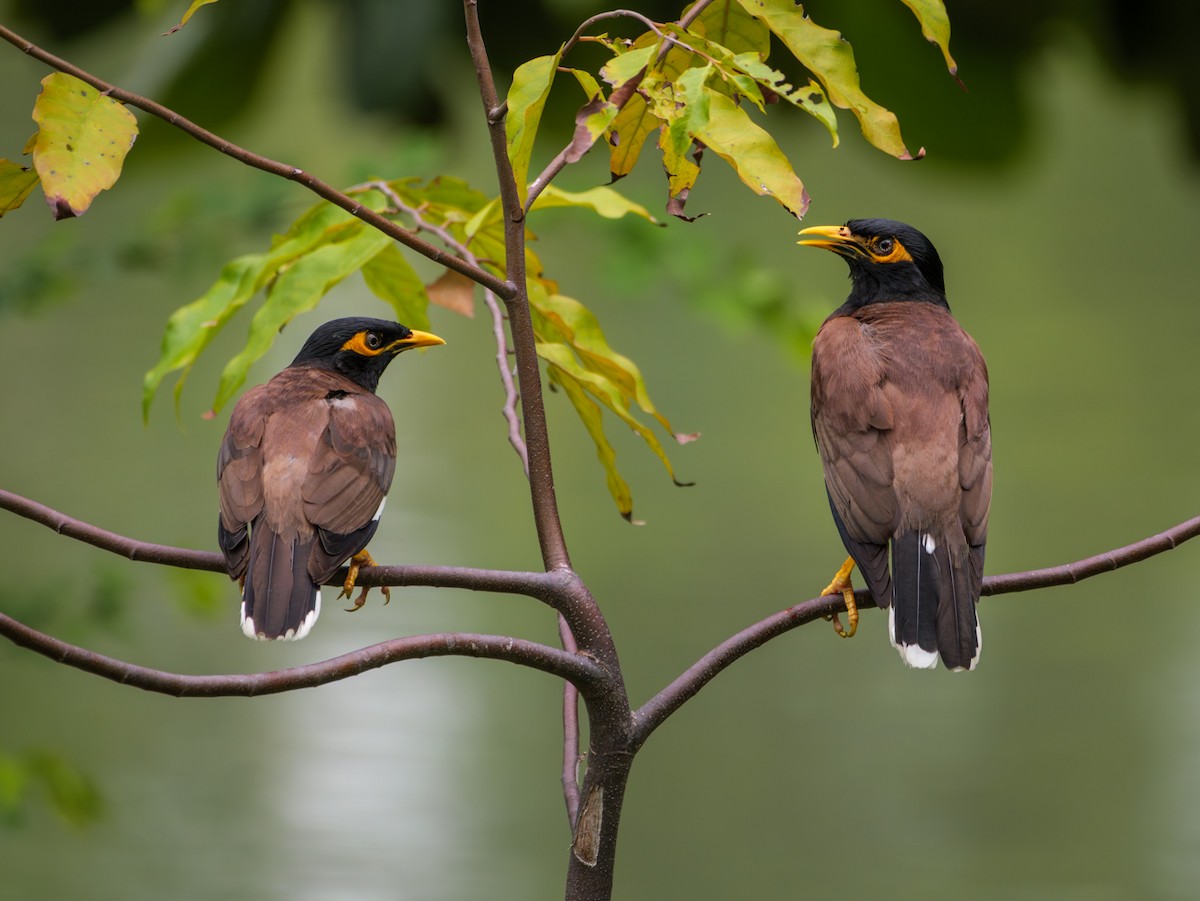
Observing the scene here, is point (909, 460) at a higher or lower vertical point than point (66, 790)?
higher

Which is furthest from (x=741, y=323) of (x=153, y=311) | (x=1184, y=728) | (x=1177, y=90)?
(x=153, y=311)

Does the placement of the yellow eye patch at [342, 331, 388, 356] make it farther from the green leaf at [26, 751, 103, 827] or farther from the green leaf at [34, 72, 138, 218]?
the green leaf at [26, 751, 103, 827]

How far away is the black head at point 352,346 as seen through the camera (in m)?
1.79

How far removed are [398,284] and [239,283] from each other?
15 cm

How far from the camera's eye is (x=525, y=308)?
1.05 meters

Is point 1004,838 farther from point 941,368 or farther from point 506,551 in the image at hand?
point 941,368

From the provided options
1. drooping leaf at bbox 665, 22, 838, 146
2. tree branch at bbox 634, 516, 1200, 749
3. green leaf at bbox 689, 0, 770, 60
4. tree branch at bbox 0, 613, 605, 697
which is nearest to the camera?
Result: tree branch at bbox 0, 613, 605, 697

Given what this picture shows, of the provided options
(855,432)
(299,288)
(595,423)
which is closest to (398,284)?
(299,288)

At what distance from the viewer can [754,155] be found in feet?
3.27

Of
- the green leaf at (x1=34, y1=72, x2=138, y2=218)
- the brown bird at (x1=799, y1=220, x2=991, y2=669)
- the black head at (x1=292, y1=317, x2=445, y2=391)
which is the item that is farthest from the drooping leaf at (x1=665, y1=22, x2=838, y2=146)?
the black head at (x1=292, y1=317, x2=445, y2=391)

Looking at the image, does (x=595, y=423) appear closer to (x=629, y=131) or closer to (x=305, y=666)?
(x=629, y=131)

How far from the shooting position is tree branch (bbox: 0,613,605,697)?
0.86 metres

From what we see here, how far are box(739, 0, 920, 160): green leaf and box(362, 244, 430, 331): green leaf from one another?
1.52ft

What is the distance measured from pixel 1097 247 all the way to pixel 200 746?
16.1 feet
